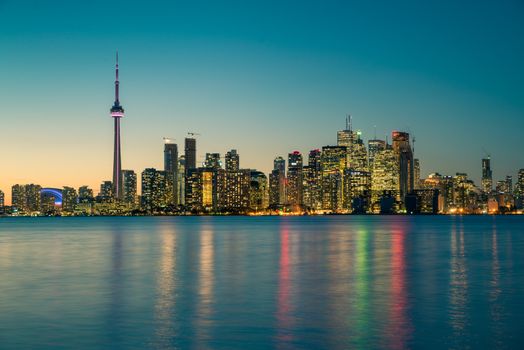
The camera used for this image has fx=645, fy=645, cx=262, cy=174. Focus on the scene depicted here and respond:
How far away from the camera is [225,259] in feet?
214

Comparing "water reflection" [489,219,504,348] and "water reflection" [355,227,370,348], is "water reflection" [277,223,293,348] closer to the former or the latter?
"water reflection" [355,227,370,348]

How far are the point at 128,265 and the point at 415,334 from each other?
37692 millimetres

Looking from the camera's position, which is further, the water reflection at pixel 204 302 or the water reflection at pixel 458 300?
the water reflection at pixel 458 300

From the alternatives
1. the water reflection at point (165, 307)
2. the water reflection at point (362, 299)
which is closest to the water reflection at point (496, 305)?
the water reflection at point (362, 299)

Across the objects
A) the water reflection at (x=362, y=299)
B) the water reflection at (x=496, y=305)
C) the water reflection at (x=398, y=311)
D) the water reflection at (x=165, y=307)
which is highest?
the water reflection at (x=165, y=307)

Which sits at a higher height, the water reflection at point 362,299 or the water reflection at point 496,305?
the water reflection at point 362,299

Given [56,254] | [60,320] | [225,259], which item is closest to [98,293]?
[60,320]

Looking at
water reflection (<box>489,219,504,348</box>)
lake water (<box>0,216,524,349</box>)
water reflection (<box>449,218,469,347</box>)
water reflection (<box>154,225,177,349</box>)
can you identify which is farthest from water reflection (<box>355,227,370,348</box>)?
water reflection (<box>154,225,177,349</box>)

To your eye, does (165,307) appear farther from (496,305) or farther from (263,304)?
(496,305)

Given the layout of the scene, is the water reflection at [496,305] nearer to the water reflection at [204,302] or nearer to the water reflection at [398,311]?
the water reflection at [398,311]

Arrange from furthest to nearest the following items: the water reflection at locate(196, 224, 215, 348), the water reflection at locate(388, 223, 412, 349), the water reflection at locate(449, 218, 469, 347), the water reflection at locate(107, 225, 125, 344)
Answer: the water reflection at locate(449, 218, 469, 347)
the water reflection at locate(107, 225, 125, 344)
the water reflection at locate(196, 224, 215, 348)
the water reflection at locate(388, 223, 412, 349)

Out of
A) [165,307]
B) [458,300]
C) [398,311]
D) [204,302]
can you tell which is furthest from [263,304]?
[458,300]

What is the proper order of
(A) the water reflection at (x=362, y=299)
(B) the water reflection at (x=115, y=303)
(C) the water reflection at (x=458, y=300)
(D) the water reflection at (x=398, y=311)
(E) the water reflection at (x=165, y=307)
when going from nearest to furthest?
(D) the water reflection at (x=398, y=311)
(E) the water reflection at (x=165, y=307)
(A) the water reflection at (x=362, y=299)
(B) the water reflection at (x=115, y=303)
(C) the water reflection at (x=458, y=300)

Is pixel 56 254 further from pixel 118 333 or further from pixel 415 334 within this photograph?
pixel 415 334
